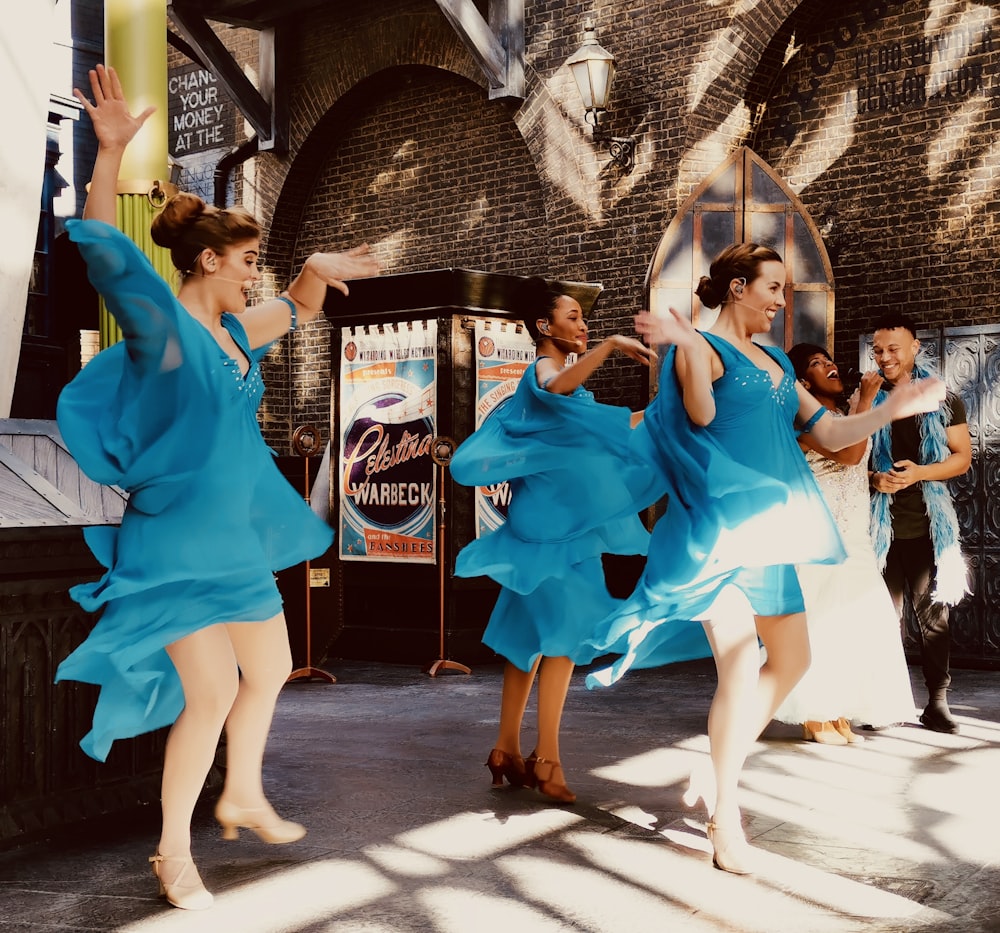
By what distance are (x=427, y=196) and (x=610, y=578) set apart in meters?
4.28

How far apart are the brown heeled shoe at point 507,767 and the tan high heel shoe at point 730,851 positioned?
3.69ft

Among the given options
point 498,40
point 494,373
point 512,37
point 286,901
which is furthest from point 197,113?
point 286,901

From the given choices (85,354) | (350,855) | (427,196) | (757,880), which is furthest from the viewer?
(85,354)

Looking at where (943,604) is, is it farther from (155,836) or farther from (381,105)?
(381,105)

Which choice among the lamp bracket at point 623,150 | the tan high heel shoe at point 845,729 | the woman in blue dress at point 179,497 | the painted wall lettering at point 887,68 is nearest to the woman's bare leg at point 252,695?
the woman in blue dress at point 179,497

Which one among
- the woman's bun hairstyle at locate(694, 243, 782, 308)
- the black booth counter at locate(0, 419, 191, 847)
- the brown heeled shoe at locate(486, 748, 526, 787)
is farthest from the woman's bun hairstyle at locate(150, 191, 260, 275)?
the brown heeled shoe at locate(486, 748, 526, 787)

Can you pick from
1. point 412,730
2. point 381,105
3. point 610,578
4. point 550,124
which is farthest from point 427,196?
point 412,730

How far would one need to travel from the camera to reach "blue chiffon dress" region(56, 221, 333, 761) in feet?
10.0

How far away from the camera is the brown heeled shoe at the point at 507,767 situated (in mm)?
4516

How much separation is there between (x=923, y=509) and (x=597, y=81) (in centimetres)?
502

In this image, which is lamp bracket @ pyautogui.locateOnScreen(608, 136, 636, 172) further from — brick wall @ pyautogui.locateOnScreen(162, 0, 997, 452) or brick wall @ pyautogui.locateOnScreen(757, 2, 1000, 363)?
brick wall @ pyautogui.locateOnScreen(757, 2, 1000, 363)

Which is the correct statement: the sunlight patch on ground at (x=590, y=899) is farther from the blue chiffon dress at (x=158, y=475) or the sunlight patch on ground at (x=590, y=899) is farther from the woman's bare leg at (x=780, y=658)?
the blue chiffon dress at (x=158, y=475)

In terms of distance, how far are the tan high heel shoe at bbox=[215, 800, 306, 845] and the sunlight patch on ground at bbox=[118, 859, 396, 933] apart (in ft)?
0.31

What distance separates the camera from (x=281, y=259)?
42.9 ft
